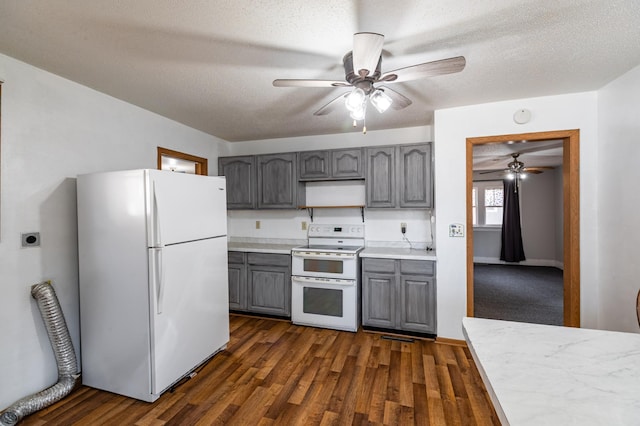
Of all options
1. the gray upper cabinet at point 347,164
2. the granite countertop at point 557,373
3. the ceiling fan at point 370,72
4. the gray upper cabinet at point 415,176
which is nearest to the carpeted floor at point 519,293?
the gray upper cabinet at point 415,176

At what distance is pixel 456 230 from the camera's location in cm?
293

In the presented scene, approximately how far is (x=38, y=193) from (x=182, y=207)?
3.20 feet

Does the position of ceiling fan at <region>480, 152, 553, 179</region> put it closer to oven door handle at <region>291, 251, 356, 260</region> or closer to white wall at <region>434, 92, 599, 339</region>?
white wall at <region>434, 92, 599, 339</region>

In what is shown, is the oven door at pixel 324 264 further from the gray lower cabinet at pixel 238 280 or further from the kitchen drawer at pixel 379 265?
the gray lower cabinet at pixel 238 280

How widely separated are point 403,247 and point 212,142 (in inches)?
117

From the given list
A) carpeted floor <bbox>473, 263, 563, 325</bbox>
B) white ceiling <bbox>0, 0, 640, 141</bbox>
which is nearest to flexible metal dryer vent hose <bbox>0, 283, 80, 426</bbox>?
white ceiling <bbox>0, 0, 640, 141</bbox>

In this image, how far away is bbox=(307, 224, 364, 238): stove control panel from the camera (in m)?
3.75

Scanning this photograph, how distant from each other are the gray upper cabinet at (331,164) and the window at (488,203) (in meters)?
4.86

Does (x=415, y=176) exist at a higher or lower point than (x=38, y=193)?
higher

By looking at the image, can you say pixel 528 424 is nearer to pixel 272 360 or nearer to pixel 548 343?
pixel 548 343

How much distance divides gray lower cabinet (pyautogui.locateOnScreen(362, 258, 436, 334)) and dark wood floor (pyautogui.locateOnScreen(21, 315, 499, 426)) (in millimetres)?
227

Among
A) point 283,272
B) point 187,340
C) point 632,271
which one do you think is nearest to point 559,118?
point 632,271

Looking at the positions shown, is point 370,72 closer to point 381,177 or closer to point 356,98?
point 356,98

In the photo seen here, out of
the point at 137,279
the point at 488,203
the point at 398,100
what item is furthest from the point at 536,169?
the point at 137,279
